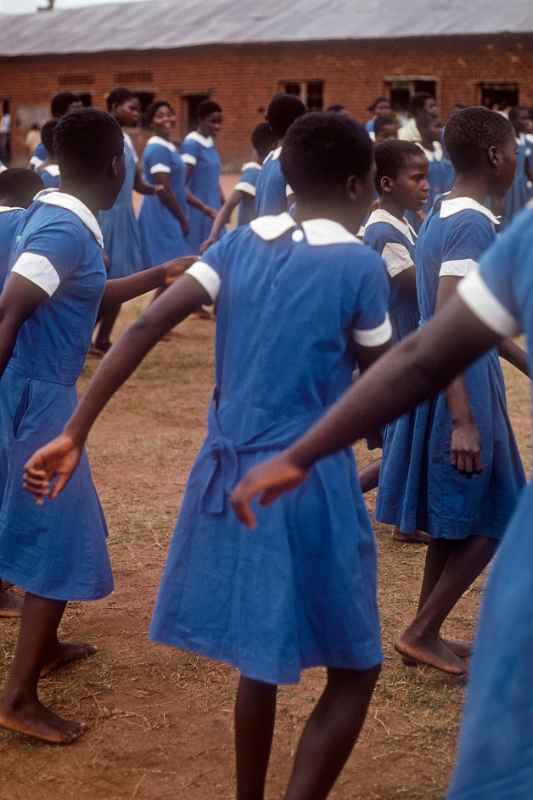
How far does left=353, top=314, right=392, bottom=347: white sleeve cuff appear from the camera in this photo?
2.59 m

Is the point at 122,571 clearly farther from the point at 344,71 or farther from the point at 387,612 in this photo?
the point at 344,71

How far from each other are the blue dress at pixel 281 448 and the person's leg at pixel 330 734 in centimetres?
8

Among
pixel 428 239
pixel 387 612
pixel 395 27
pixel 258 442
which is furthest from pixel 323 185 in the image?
pixel 395 27

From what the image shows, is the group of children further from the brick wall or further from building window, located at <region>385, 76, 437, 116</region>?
building window, located at <region>385, 76, 437, 116</region>

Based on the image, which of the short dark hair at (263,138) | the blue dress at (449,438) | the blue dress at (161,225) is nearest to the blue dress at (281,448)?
the blue dress at (449,438)

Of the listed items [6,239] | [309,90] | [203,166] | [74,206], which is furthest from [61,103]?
[309,90]

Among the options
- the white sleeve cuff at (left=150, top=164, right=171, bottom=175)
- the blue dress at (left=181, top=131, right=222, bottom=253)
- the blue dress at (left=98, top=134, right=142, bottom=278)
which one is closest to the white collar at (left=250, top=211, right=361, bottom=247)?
the blue dress at (left=98, top=134, right=142, bottom=278)

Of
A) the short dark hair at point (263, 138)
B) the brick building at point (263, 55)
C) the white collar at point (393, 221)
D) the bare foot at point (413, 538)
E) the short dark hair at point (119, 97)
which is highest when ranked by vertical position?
the brick building at point (263, 55)

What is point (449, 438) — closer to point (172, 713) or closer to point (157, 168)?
point (172, 713)

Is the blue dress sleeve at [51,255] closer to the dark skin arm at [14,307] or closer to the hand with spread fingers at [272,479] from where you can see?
the dark skin arm at [14,307]

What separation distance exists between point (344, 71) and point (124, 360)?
23.3 metres

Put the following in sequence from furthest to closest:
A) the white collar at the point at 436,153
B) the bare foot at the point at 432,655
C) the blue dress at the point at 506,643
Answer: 1. the white collar at the point at 436,153
2. the bare foot at the point at 432,655
3. the blue dress at the point at 506,643

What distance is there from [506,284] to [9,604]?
294 cm

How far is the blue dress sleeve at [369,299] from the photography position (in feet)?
8.39
